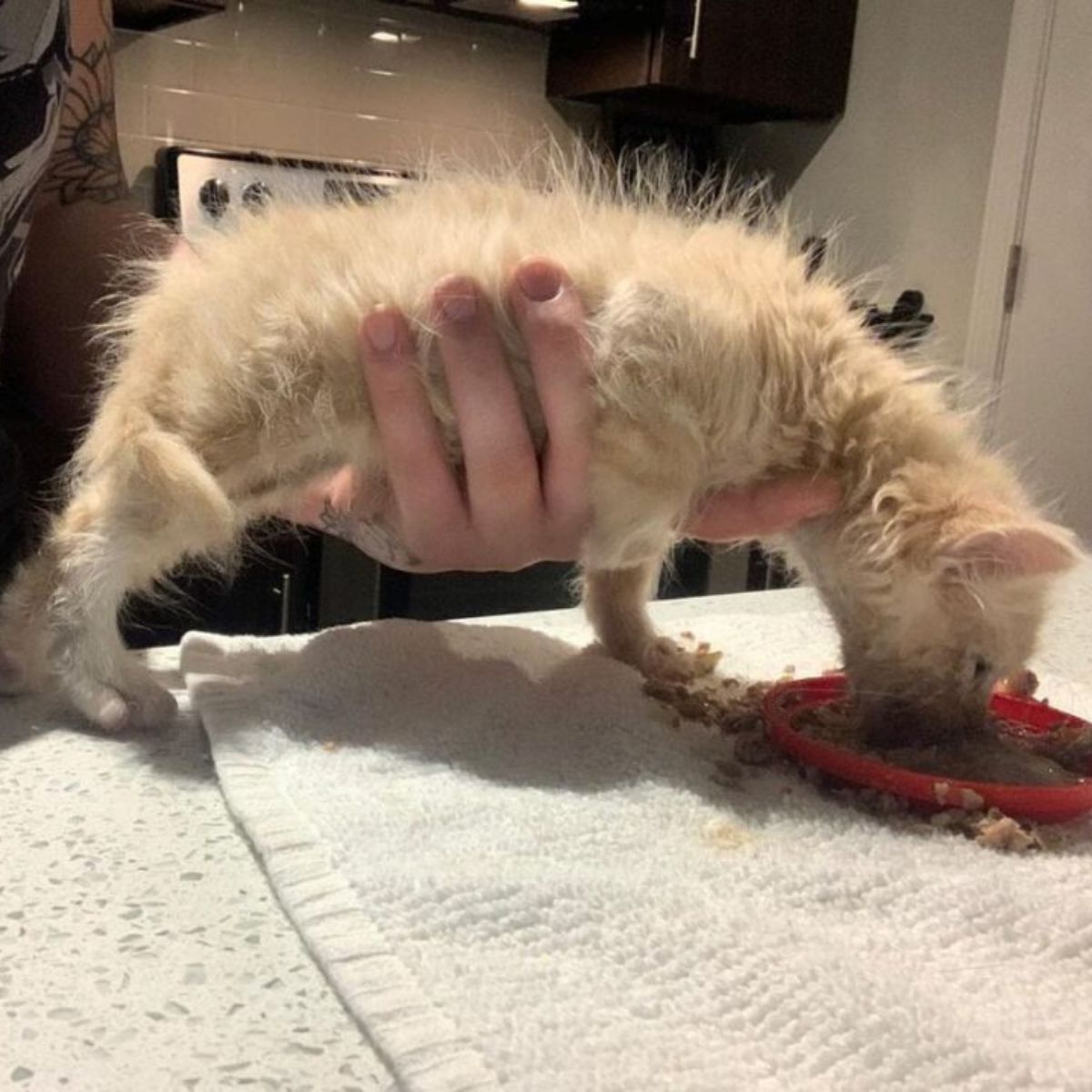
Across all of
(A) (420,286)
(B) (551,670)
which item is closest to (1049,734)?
(B) (551,670)

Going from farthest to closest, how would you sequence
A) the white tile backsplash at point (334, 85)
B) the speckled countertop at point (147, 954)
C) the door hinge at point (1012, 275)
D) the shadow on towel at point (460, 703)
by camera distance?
the door hinge at point (1012, 275)
the white tile backsplash at point (334, 85)
the shadow on towel at point (460, 703)
the speckled countertop at point (147, 954)

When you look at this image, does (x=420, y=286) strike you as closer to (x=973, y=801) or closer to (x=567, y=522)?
(x=567, y=522)

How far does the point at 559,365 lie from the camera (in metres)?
1.02

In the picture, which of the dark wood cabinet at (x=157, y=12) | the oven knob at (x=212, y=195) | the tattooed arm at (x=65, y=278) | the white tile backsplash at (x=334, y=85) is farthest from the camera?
the white tile backsplash at (x=334, y=85)

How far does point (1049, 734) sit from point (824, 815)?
0.95 feet

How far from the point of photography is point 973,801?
861 mm

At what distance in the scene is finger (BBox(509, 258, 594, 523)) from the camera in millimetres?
1003

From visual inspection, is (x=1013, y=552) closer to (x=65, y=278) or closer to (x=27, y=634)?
(x=27, y=634)

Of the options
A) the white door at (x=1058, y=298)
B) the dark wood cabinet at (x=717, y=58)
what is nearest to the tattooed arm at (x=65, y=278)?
the dark wood cabinet at (x=717, y=58)

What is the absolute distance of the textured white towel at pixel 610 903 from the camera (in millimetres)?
554

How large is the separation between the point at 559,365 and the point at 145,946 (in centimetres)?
56

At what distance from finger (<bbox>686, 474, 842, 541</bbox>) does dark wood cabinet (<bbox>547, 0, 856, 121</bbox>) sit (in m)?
2.28

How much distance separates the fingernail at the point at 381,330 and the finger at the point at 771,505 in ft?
1.02

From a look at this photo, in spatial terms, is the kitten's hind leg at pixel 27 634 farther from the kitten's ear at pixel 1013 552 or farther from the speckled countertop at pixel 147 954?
the kitten's ear at pixel 1013 552
